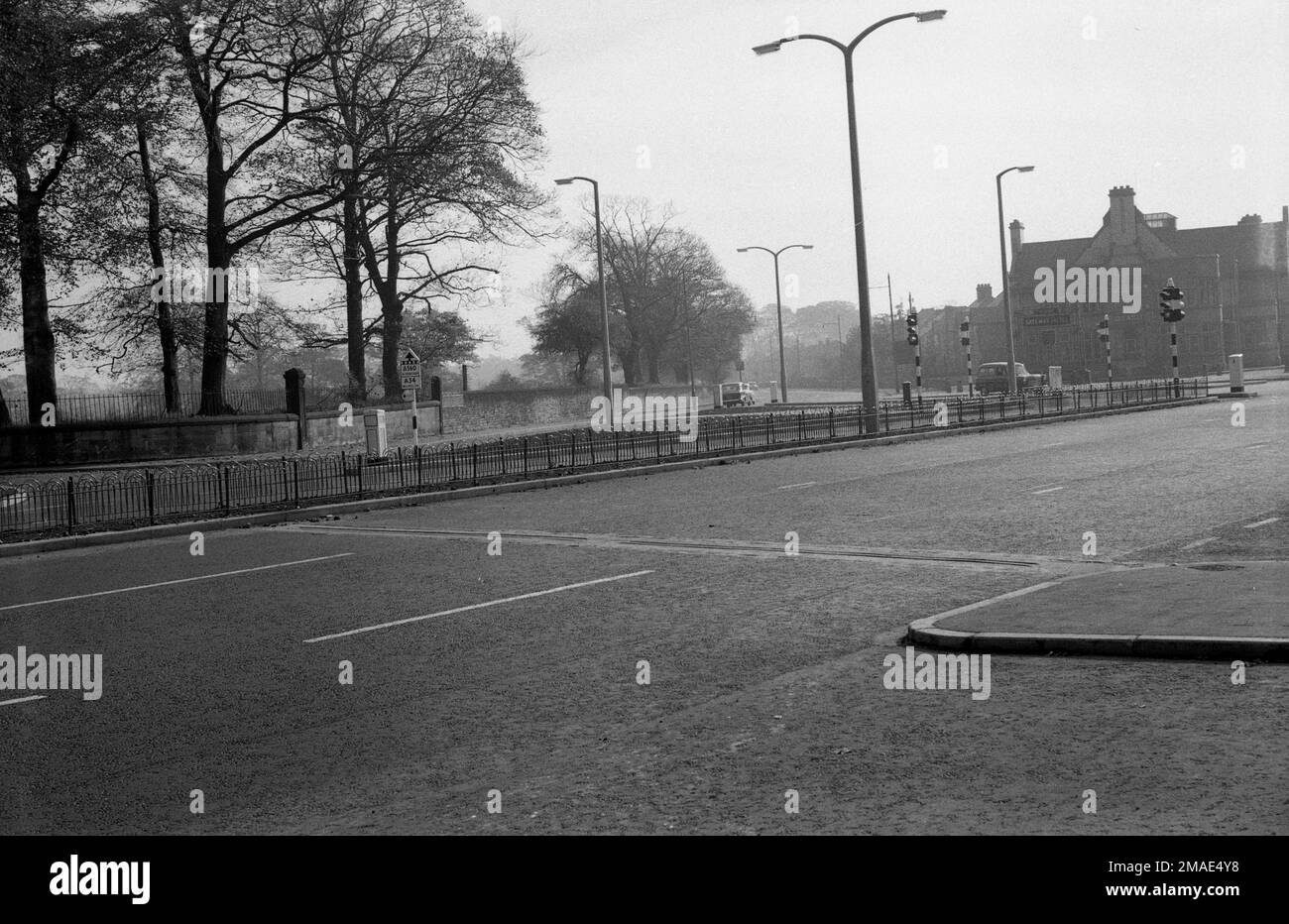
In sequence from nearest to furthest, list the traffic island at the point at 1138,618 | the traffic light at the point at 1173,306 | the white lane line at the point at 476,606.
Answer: the traffic island at the point at 1138,618
the white lane line at the point at 476,606
the traffic light at the point at 1173,306

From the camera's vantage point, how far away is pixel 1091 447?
95.6 feet

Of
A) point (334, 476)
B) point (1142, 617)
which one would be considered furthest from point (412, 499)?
point (1142, 617)

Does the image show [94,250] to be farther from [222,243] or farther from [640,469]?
[640,469]

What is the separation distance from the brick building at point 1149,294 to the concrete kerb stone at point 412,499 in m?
69.5

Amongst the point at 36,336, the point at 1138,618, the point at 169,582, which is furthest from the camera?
the point at 36,336

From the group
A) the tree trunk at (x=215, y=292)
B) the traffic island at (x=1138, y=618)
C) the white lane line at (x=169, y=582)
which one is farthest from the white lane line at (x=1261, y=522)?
the tree trunk at (x=215, y=292)

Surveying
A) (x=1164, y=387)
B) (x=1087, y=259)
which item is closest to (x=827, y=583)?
(x=1164, y=387)

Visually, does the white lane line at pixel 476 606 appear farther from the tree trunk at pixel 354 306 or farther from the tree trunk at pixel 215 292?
the tree trunk at pixel 354 306

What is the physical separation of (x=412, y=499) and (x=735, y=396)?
5514 centimetres

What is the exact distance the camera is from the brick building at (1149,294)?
10425 centimetres

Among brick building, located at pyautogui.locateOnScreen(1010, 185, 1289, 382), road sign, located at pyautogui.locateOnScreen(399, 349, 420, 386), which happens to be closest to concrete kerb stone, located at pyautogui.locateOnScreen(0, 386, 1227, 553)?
road sign, located at pyautogui.locateOnScreen(399, 349, 420, 386)

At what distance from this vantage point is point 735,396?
3120 inches

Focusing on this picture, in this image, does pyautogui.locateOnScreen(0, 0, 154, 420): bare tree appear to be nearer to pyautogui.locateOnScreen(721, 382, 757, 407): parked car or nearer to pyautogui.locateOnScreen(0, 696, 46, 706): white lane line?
pyautogui.locateOnScreen(0, 696, 46, 706): white lane line

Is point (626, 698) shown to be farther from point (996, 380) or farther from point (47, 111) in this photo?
A: point (996, 380)
